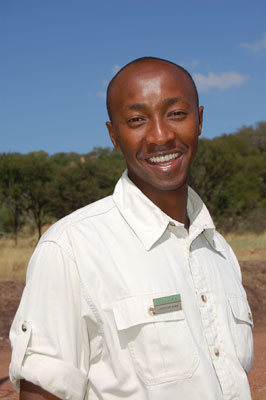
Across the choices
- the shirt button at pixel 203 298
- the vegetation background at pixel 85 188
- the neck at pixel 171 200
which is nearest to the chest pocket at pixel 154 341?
the shirt button at pixel 203 298

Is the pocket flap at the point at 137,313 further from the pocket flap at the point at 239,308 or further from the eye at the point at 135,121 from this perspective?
the eye at the point at 135,121

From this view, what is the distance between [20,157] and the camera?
2267cm

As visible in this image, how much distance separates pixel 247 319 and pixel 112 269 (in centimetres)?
53

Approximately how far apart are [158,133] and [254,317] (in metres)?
7.05

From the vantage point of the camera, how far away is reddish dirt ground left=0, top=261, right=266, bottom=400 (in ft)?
15.3

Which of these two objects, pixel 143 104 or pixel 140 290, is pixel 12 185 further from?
pixel 140 290

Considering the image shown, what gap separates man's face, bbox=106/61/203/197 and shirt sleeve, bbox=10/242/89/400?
1.47 ft

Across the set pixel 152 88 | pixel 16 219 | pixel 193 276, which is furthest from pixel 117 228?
pixel 16 219

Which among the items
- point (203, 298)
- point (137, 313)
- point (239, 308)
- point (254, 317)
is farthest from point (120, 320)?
point (254, 317)

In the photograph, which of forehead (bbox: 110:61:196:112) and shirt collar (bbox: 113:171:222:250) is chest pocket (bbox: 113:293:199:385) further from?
forehead (bbox: 110:61:196:112)

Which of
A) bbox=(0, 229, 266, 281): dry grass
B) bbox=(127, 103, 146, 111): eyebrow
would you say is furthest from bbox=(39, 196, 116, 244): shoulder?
bbox=(0, 229, 266, 281): dry grass

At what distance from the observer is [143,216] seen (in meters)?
1.54

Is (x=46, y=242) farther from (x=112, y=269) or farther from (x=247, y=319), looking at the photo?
(x=247, y=319)

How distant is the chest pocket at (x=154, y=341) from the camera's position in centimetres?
131
